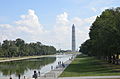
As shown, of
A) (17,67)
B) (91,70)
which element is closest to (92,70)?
(91,70)

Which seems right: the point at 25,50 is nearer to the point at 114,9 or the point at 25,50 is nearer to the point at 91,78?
the point at 114,9

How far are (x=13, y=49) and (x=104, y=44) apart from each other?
111 m

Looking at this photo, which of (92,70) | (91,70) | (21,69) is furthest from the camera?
(21,69)

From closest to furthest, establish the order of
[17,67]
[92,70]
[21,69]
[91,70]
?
[92,70]
[91,70]
[21,69]
[17,67]

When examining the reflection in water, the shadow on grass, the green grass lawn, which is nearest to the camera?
the green grass lawn

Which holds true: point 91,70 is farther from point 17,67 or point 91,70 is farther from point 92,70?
point 17,67

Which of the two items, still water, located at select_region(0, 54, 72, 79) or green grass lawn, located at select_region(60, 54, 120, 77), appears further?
still water, located at select_region(0, 54, 72, 79)

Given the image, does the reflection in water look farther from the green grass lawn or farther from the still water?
the green grass lawn

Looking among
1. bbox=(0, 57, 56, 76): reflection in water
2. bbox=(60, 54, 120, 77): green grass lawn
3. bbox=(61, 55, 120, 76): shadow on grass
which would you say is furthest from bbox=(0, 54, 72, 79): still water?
bbox=(60, 54, 120, 77): green grass lawn

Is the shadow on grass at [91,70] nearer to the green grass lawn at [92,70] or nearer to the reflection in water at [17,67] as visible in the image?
the green grass lawn at [92,70]

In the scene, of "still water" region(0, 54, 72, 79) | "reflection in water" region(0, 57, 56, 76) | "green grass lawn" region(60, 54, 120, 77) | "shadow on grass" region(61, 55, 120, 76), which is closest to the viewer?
"green grass lawn" region(60, 54, 120, 77)

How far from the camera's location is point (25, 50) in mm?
187625

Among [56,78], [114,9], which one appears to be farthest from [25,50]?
[56,78]

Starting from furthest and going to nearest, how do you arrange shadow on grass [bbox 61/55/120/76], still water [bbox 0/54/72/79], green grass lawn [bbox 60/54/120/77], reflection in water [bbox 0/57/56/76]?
1. reflection in water [bbox 0/57/56/76]
2. still water [bbox 0/54/72/79]
3. shadow on grass [bbox 61/55/120/76]
4. green grass lawn [bbox 60/54/120/77]
